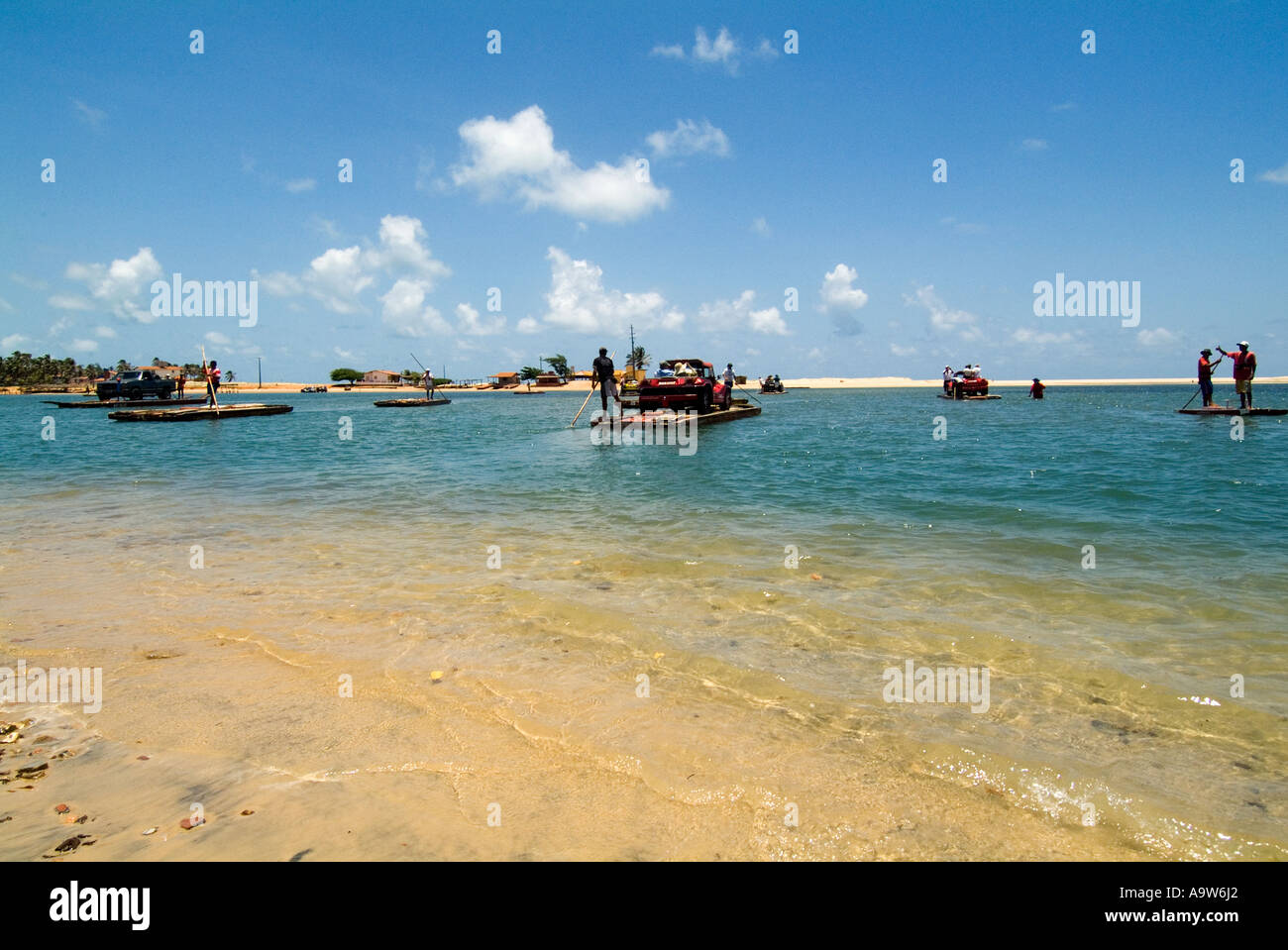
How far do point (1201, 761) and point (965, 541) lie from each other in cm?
533

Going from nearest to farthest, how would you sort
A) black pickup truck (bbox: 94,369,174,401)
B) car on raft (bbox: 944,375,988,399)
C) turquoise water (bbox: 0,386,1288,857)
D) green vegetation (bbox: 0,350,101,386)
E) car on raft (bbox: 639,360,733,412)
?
turquoise water (bbox: 0,386,1288,857), car on raft (bbox: 639,360,733,412), black pickup truck (bbox: 94,369,174,401), car on raft (bbox: 944,375,988,399), green vegetation (bbox: 0,350,101,386)

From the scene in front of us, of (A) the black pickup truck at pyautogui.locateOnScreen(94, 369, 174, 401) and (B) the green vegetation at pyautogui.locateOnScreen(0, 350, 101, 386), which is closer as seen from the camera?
(A) the black pickup truck at pyautogui.locateOnScreen(94, 369, 174, 401)

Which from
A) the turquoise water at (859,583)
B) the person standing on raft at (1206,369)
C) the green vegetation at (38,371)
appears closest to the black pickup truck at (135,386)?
the turquoise water at (859,583)

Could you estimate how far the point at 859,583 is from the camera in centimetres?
691

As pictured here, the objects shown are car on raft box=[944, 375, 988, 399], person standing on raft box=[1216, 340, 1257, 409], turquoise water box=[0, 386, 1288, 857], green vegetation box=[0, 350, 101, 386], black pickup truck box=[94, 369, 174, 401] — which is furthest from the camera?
green vegetation box=[0, 350, 101, 386]

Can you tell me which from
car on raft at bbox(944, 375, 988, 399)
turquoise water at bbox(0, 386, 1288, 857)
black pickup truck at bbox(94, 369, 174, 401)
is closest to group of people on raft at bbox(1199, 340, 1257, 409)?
turquoise water at bbox(0, 386, 1288, 857)

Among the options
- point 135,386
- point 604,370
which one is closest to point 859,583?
point 604,370

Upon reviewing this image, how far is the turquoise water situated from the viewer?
146 inches

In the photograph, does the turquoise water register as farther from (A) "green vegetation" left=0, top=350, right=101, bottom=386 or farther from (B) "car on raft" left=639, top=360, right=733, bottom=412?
(A) "green vegetation" left=0, top=350, right=101, bottom=386

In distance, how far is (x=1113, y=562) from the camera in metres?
7.65

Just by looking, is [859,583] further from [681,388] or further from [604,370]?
[681,388]

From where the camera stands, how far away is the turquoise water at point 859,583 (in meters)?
3.72

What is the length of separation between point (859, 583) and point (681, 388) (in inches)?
972

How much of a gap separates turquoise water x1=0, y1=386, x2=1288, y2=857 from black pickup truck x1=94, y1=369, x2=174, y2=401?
47037mm
